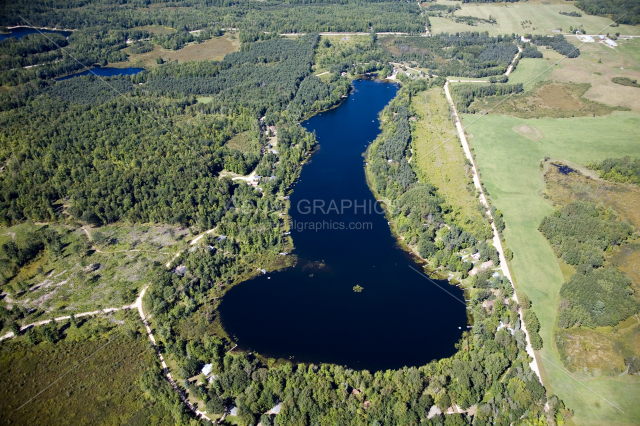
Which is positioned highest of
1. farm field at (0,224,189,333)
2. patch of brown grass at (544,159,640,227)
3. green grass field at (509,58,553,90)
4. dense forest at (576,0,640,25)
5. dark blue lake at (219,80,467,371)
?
dense forest at (576,0,640,25)

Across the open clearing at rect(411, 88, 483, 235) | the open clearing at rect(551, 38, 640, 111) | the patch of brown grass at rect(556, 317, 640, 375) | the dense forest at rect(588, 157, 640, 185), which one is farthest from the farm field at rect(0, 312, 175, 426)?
the open clearing at rect(551, 38, 640, 111)

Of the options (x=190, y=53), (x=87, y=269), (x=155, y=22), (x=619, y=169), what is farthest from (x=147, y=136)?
(x=155, y=22)

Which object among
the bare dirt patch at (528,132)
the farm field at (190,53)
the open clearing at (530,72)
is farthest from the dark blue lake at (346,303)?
the farm field at (190,53)

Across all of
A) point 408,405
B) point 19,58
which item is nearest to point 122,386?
point 408,405

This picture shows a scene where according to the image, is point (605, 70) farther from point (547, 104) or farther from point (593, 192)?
point (593, 192)

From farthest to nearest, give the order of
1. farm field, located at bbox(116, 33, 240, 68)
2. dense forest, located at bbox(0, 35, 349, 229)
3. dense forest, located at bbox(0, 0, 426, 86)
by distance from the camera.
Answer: farm field, located at bbox(116, 33, 240, 68) < dense forest, located at bbox(0, 0, 426, 86) < dense forest, located at bbox(0, 35, 349, 229)

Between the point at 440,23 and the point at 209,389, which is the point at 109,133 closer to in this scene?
the point at 209,389

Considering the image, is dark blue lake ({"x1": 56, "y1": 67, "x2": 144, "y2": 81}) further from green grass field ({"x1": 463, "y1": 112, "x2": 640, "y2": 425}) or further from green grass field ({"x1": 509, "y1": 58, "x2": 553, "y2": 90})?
green grass field ({"x1": 509, "y1": 58, "x2": 553, "y2": 90})
